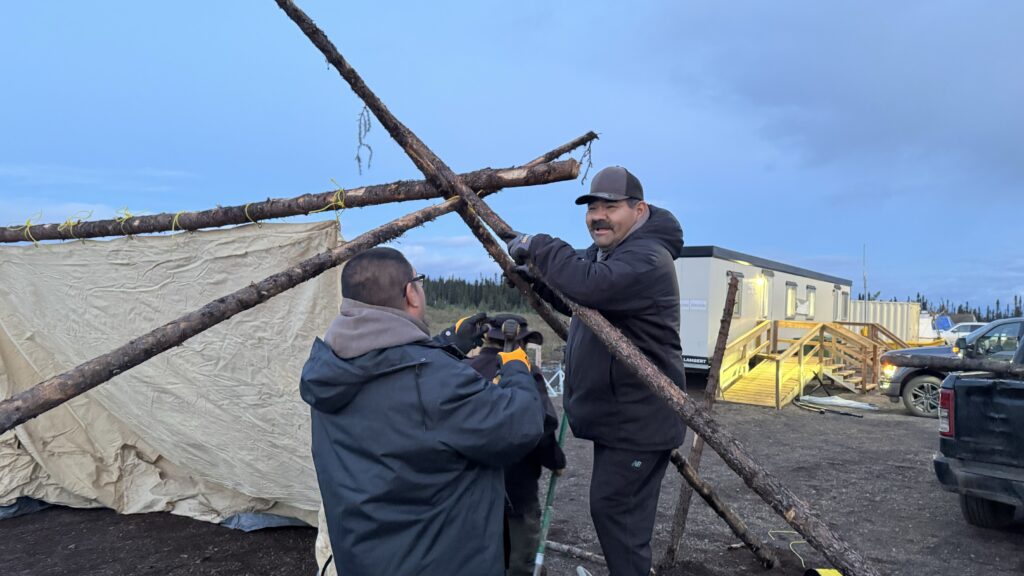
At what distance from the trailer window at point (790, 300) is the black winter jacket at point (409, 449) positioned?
53.0 ft

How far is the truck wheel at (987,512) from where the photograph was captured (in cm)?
514

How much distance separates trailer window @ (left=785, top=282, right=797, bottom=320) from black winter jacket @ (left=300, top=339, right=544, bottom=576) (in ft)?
53.0

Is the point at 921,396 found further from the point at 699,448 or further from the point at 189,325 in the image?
the point at 189,325

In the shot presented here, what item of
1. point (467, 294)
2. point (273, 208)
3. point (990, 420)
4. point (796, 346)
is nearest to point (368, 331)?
point (273, 208)

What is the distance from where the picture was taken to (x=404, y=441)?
188cm

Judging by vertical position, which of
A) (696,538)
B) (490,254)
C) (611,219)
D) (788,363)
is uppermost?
(611,219)

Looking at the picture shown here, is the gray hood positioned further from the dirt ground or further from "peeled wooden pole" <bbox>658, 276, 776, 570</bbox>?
the dirt ground

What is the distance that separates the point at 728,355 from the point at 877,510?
24.0ft

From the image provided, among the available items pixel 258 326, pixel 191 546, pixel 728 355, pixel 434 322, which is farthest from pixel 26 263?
pixel 434 322

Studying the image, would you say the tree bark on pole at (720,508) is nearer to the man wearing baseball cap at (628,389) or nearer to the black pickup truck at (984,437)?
the man wearing baseball cap at (628,389)

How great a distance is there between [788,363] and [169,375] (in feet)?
41.9

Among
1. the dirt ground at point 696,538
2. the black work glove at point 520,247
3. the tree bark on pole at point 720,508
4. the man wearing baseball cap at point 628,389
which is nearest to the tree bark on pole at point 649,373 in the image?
the black work glove at point 520,247

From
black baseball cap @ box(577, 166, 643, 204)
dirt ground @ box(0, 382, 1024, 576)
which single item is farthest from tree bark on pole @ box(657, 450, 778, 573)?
black baseball cap @ box(577, 166, 643, 204)

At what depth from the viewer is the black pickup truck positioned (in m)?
4.39
